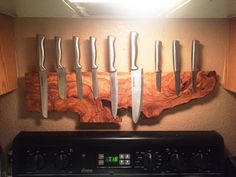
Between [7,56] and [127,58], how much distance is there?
439 mm

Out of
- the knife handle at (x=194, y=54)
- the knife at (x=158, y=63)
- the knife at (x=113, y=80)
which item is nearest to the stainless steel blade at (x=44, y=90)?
the knife at (x=113, y=80)

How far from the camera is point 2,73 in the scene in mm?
1003

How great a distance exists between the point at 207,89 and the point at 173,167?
32cm

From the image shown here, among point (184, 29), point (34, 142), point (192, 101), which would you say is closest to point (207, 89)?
point (192, 101)

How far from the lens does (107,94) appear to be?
45.5 inches

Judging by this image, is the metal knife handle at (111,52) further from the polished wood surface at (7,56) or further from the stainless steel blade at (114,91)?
the polished wood surface at (7,56)

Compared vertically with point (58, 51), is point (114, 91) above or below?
below

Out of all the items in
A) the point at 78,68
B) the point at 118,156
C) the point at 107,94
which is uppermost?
the point at 78,68

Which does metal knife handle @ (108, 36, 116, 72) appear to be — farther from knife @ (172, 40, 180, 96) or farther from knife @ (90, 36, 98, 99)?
knife @ (172, 40, 180, 96)

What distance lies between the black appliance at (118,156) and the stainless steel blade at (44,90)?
0.11 metres

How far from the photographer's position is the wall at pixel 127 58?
3.83 feet

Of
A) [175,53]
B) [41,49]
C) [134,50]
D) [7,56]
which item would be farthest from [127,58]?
[7,56]

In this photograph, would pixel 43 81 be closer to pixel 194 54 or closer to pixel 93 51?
pixel 93 51

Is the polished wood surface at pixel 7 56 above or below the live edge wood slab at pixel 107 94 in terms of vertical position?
above
